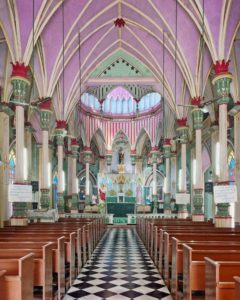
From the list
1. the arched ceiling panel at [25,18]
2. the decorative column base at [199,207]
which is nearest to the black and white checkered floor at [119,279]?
the decorative column base at [199,207]

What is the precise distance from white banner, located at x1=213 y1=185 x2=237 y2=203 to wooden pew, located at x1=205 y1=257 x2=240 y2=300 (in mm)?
8423

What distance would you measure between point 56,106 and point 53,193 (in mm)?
14222

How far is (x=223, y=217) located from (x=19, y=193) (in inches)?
313

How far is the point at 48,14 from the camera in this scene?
646 inches

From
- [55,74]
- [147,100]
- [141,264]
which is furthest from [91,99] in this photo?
[141,264]

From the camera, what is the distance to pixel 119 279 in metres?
9.45

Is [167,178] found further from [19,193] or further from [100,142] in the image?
[19,193]

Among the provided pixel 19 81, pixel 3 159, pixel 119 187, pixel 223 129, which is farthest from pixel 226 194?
pixel 119 187

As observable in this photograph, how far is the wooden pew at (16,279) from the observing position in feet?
15.0

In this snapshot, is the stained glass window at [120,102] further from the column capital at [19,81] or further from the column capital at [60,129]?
the column capital at [19,81]

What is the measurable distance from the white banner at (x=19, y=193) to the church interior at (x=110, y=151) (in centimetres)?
4

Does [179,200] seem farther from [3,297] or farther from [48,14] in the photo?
[3,297]

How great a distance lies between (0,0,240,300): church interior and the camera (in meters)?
6.89

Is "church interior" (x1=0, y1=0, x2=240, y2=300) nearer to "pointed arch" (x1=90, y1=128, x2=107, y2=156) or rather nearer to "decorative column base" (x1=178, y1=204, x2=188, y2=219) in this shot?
"decorative column base" (x1=178, y1=204, x2=188, y2=219)
